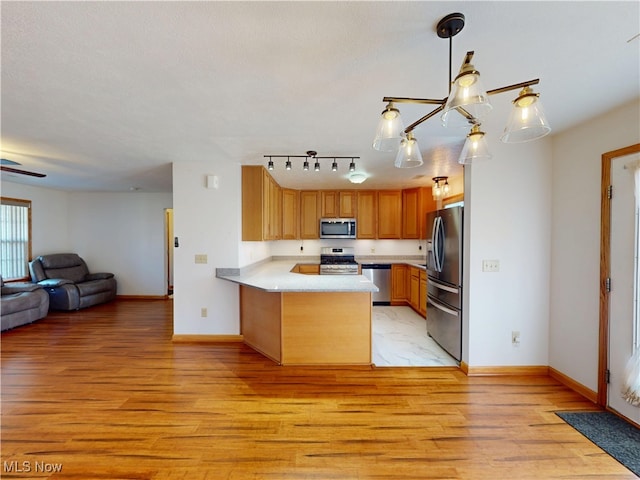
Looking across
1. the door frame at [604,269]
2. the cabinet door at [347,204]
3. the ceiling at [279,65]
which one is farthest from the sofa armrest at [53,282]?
the door frame at [604,269]

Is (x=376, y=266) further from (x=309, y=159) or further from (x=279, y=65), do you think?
(x=279, y=65)

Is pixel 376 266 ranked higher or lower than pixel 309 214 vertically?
lower

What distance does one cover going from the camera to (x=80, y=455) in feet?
5.84

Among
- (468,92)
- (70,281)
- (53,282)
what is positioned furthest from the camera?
(70,281)

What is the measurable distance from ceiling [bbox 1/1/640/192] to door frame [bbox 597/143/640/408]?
52 cm

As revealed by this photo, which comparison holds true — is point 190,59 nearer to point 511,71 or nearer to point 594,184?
point 511,71

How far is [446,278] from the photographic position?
10.5 feet

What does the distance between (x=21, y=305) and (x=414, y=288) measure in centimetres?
639

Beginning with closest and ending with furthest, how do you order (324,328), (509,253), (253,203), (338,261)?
1. (509,253)
2. (324,328)
3. (253,203)
4. (338,261)

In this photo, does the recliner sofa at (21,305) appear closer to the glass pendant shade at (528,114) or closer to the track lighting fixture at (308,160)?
the track lighting fixture at (308,160)

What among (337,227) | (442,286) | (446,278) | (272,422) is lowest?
(272,422)

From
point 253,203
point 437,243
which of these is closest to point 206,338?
point 253,203

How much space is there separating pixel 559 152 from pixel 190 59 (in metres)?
3.26

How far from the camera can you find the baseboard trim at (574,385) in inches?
92.0
